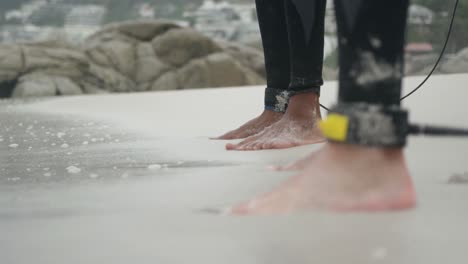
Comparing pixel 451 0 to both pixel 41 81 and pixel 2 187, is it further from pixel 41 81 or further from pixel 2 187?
pixel 41 81

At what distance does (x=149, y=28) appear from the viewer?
1088 cm

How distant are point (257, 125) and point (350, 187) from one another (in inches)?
54.6

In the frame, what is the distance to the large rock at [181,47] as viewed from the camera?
1066 cm

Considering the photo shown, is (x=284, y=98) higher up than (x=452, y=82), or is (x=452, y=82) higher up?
(x=284, y=98)

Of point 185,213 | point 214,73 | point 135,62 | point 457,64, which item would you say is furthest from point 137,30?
point 185,213

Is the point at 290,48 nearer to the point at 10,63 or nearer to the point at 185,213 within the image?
the point at 185,213

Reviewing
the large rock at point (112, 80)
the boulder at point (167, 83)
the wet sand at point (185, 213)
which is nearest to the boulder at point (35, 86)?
the large rock at point (112, 80)

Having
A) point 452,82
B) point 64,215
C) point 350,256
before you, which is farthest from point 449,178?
point 452,82

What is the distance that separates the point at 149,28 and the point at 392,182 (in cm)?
999

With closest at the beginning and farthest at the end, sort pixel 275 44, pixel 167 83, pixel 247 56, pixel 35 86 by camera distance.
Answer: pixel 275 44 < pixel 35 86 < pixel 167 83 < pixel 247 56

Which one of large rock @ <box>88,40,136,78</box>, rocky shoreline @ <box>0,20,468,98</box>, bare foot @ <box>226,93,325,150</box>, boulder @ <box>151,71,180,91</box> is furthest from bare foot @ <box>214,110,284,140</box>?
large rock @ <box>88,40,136,78</box>

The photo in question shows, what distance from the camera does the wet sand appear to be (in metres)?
0.96

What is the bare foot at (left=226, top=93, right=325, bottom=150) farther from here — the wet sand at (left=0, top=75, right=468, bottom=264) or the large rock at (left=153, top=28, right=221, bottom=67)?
the large rock at (left=153, top=28, right=221, bottom=67)

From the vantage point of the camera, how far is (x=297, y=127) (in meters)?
2.17
